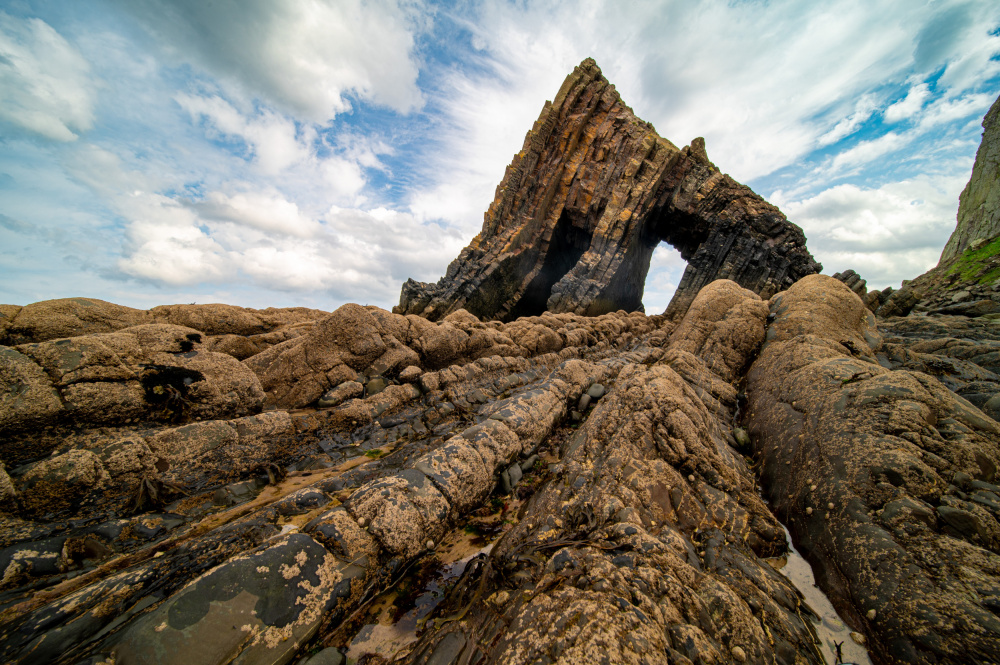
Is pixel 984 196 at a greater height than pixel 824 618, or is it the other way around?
pixel 984 196

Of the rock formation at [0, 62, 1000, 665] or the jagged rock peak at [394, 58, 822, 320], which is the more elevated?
the jagged rock peak at [394, 58, 822, 320]

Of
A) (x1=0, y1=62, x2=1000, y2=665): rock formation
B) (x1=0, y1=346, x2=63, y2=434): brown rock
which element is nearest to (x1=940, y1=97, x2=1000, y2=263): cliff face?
(x1=0, y1=62, x2=1000, y2=665): rock formation

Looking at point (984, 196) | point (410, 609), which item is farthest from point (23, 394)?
point (984, 196)

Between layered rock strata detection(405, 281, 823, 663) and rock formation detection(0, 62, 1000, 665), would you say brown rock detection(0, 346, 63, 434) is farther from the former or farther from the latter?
layered rock strata detection(405, 281, 823, 663)

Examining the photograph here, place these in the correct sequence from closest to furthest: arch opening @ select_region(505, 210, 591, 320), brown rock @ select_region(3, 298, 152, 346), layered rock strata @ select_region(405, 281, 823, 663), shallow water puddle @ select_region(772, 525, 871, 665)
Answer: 1. layered rock strata @ select_region(405, 281, 823, 663)
2. shallow water puddle @ select_region(772, 525, 871, 665)
3. brown rock @ select_region(3, 298, 152, 346)
4. arch opening @ select_region(505, 210, 591, 320)

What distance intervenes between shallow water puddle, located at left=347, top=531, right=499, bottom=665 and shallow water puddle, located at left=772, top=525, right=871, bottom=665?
3.07 meters

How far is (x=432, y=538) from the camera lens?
3.87 m

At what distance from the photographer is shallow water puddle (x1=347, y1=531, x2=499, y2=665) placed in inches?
111

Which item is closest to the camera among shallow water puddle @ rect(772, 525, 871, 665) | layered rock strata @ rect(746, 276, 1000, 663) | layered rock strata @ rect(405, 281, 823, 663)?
layered rock strata @ rect(405, 281, 823, 663)

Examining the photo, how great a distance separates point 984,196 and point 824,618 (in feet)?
173

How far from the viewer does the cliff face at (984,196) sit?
2958 centimetres

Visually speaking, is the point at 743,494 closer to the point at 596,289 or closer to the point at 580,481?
the point at 580,481

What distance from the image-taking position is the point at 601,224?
2816cm

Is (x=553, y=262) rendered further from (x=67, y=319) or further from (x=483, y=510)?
(x=67, y=319)
